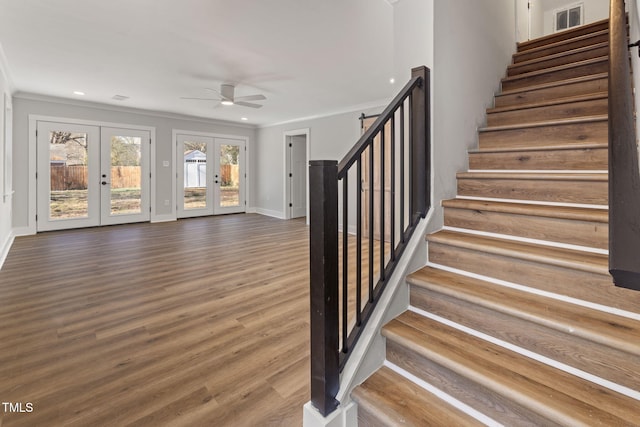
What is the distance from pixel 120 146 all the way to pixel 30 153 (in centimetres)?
139

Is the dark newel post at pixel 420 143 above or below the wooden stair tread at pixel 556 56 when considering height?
below

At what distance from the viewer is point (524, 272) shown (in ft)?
4.88

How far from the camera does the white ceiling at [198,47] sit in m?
2.57

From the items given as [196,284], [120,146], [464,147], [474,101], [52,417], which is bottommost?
[52,417]

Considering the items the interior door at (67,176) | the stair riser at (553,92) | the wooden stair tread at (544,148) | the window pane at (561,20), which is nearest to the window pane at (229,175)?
the interior door at (67,176)

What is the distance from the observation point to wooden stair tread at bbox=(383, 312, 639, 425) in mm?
994

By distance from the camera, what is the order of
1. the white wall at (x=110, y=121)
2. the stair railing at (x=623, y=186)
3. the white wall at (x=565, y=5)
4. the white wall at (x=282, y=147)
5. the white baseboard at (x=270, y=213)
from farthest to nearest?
1. the white baseboard at (x=270, y=213)
2. the white wall at (x=282, y=147)
3. the white wall at (x=110, y=121)
4. the white wall at (x=565, y=5)
5. the stair railing at (x=623, y=186)

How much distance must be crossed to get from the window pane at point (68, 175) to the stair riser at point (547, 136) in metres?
6.78

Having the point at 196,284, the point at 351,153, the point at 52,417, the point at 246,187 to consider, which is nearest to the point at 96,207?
the point at 246,187

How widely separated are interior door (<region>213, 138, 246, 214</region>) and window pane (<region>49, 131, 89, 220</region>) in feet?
8.74

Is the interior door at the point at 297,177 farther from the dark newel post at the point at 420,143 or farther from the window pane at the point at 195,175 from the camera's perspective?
the dark newel post at the point at 420,143

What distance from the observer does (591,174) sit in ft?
5.66

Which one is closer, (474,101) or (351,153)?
(351,153)

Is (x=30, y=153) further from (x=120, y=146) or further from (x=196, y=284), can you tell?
(x=196, y=284)
